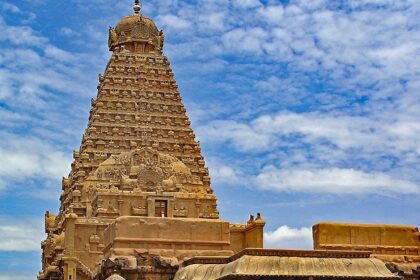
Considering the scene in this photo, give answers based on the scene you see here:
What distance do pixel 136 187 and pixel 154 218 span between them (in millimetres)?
14952

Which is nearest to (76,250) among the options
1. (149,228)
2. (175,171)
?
(175,171)

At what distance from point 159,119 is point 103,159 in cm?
548

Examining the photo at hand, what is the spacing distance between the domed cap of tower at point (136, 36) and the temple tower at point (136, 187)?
0.07m

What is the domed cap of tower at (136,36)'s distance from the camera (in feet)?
220

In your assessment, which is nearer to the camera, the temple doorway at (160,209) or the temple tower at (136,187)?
the temple tower at (136,187)

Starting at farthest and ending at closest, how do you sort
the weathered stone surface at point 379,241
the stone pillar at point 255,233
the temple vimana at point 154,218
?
the stone pillar at point 255,233 → the weathered stone surface at point 379,241 → the temple vimana at point 154,218

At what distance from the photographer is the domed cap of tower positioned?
66938 mm

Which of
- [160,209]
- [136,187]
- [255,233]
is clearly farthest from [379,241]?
[136,187]

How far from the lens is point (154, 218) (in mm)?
39750

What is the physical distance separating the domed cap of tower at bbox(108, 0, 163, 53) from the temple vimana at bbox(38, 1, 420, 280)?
0.07 metres

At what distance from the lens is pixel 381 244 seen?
144ft

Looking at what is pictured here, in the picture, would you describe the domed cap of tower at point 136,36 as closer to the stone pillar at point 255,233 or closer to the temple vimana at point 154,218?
the temple vimana at point 154,218

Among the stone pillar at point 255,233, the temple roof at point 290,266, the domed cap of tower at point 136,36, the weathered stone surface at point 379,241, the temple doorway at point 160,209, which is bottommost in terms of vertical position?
the temple roof at point 290,266

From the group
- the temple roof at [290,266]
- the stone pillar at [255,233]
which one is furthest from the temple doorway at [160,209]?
the temple roof at [290,266]
